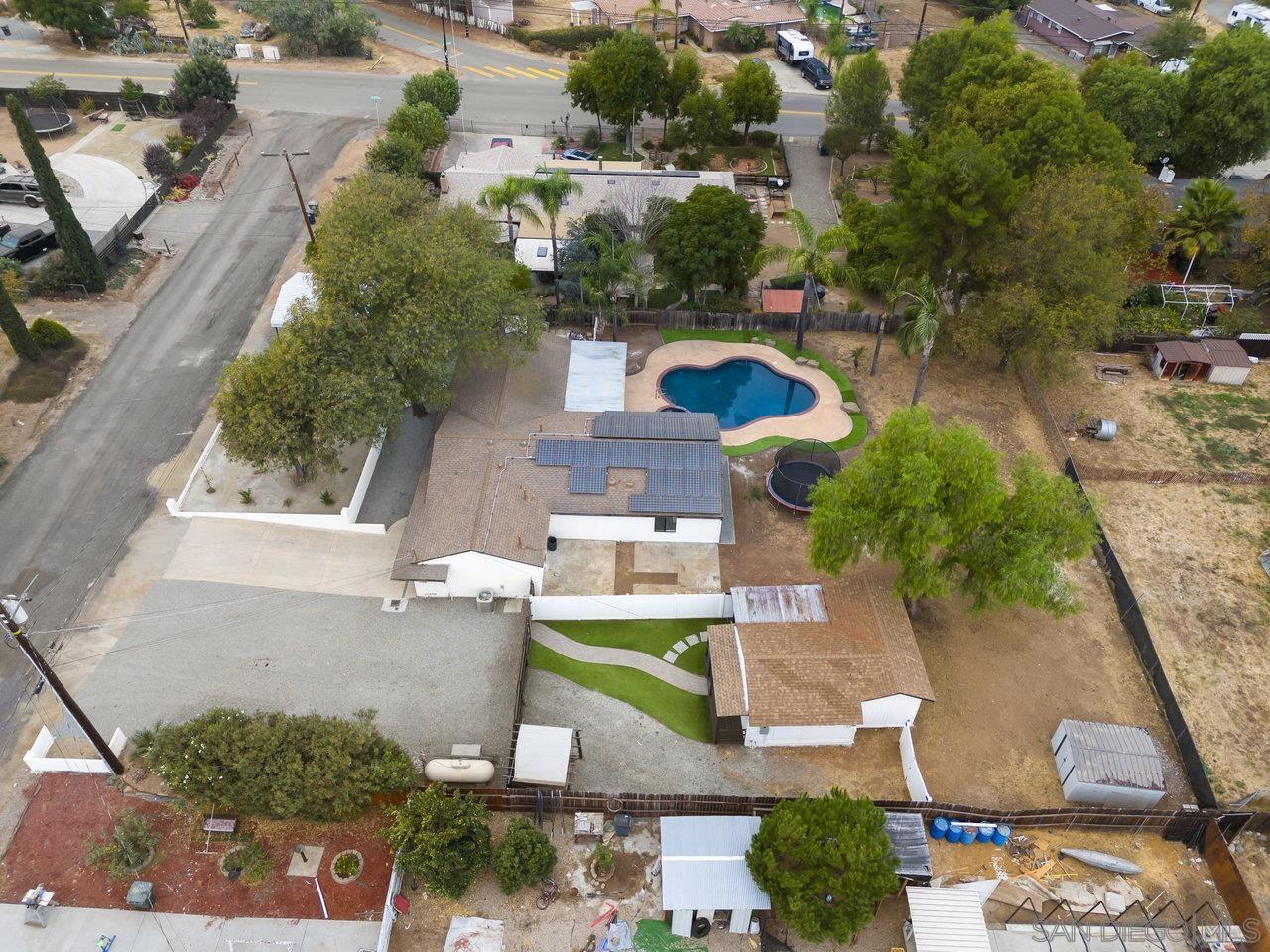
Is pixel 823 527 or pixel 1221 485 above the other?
pixel 823 527

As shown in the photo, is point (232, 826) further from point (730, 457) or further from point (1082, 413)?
point (1082, 413)

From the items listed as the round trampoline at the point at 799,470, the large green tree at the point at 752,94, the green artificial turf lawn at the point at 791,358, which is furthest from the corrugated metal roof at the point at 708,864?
the large green tree at the point at 752,94

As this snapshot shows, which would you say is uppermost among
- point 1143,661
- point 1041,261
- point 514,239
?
point 1041,261

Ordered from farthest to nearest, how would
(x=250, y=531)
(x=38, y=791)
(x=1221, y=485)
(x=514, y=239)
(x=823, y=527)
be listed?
(x=514, y=239) → (x=1221, y=485) → (x=250, y=531) → (x=823, y=527) → (x=38, y=791)

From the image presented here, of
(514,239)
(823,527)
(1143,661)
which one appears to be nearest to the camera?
(823,527)

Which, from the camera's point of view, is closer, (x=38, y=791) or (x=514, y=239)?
→ (x=38, y=791)

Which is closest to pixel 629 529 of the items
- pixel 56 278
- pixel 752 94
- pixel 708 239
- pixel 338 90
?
pixel 708 239

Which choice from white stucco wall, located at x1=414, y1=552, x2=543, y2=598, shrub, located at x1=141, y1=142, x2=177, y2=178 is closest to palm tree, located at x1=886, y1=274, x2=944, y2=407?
white stucco wall, located at x1=414, y1=552, x2=543, y2=598

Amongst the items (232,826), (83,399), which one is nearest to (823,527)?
(232,826)
